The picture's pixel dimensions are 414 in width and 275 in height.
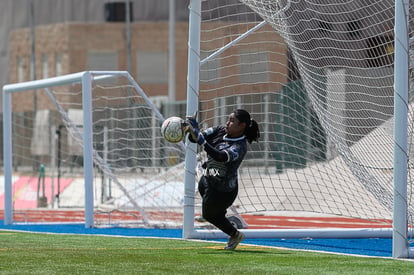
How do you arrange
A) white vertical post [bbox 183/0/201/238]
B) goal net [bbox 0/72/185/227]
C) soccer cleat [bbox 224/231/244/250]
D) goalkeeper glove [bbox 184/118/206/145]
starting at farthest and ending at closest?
goal net [bbox 0/72/185/227] < white vertical post [bbox 183/0/201/238] < soccer cleat [bbox 224/231/244/250] < goalkeeper glove [bbox 184/118/206/145]

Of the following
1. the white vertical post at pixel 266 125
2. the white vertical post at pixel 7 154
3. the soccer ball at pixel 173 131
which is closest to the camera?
the soccer ball at pixel 173 131

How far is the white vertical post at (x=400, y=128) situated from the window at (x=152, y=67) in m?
38.5

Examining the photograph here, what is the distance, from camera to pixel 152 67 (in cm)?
4906

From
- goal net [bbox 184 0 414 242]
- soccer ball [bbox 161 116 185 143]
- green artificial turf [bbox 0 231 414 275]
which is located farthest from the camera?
goal net [bbox 184 0 414 242]

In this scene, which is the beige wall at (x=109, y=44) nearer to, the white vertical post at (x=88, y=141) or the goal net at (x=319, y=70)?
the white vertical post at (x=88, y=141)

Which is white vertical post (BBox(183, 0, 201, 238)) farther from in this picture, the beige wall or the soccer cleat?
the beige wall

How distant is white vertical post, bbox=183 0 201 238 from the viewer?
1319 centimetres

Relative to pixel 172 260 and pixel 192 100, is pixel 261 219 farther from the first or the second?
pixel 172 260

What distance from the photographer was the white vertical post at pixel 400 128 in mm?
10492

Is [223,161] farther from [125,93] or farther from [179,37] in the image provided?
[179,37]

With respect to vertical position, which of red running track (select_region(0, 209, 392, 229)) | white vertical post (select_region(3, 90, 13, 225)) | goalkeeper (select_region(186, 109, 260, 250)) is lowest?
red running track (select_region(0, 209, 392, 229))

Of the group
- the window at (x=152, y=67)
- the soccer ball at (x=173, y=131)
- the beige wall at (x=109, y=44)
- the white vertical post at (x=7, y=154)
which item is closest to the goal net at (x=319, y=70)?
the soccer ball at (x=173, y=131)

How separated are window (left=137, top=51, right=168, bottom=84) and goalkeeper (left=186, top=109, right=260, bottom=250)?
124 feet

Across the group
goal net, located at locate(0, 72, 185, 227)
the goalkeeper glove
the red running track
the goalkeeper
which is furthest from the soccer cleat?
the red running track
